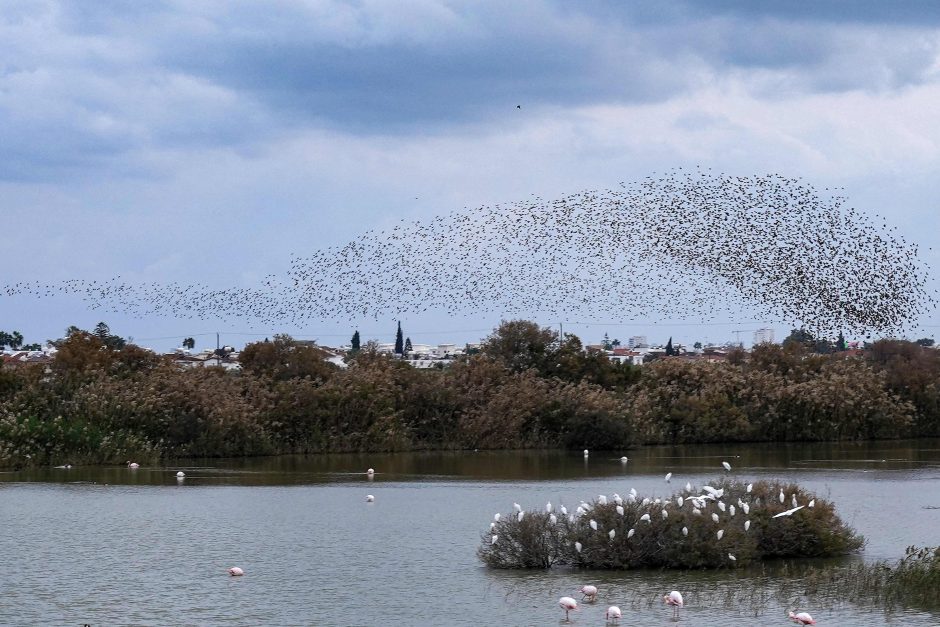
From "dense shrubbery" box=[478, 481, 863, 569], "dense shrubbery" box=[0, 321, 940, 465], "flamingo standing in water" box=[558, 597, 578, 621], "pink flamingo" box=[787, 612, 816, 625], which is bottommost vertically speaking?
"pink flamingo" box=[787, 612, 816, 625]

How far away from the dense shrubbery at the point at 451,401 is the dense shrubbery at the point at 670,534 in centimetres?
2796

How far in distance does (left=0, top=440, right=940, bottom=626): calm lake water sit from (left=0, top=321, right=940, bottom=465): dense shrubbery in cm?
292

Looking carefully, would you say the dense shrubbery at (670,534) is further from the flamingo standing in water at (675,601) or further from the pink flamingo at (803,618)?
the pink flamingo at (803,618)

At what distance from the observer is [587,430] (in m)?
58.2

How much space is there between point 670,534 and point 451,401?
35.3 meters

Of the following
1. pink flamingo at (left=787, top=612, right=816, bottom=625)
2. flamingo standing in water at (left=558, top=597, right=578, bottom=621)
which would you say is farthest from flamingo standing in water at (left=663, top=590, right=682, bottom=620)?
pink flamingo at (left=787, top=612, right=816, bottom=625)

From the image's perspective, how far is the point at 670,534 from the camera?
925 inches

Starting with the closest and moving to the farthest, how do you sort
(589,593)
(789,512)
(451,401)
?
(589,593), (789,512), (451,401)

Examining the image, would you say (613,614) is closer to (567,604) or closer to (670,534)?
(567,604)

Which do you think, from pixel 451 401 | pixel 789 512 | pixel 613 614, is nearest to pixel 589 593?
pixel 613 614

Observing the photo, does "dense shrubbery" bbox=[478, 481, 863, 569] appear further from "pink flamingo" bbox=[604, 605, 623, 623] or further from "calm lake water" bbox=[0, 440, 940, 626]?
"pink flamingo" bbox=[604, 605, 623, 623]

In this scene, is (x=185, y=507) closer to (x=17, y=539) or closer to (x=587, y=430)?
(x=17, y=539)

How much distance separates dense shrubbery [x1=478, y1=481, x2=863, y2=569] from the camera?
77.0ft

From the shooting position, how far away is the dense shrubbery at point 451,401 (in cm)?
5019
